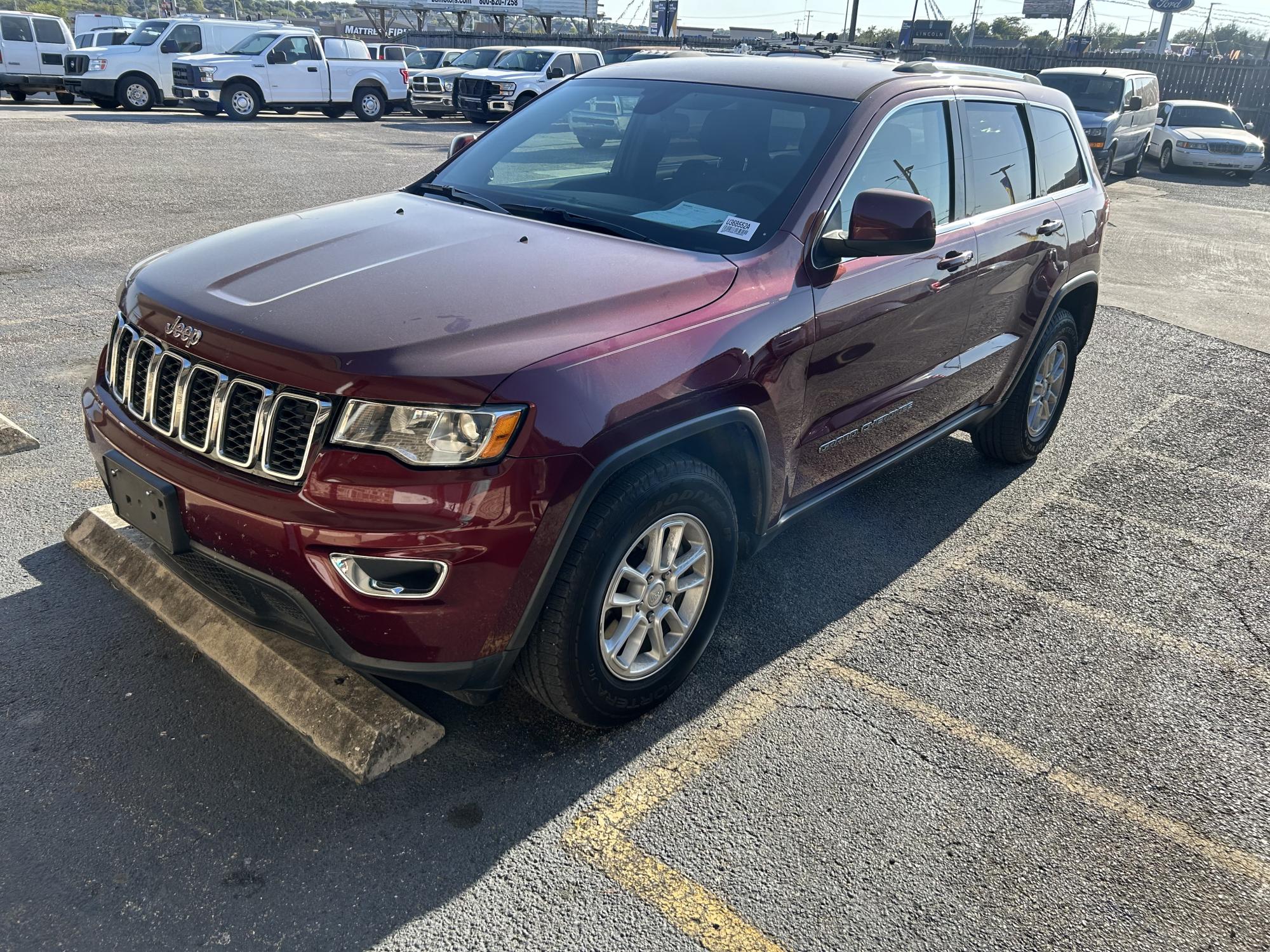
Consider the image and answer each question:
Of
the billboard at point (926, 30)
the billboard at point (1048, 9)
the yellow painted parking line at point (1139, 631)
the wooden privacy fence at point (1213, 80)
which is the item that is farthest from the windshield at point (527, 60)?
the billboard at point (1048, 9)

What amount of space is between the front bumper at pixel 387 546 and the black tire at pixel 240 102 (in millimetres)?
20763

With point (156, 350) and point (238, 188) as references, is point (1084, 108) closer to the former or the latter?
point (238, 188)

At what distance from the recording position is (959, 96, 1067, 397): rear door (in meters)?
4.26

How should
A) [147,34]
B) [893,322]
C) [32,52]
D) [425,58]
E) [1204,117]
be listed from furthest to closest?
[425,58] < [1204,117] < [32,52] < [147,34] < [893,322]

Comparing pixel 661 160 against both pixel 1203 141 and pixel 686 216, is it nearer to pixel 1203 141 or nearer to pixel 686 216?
pixel 686 216

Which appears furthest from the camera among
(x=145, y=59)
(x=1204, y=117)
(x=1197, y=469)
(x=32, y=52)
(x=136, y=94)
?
(x=1204, y=117)

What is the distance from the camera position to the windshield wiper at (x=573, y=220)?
3.35m

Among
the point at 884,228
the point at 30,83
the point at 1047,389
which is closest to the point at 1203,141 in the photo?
the point at 1047,389

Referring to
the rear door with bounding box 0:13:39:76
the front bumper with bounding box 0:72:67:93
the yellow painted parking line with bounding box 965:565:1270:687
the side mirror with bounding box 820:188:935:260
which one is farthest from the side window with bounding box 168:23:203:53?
the yellow painted parking line with bounding box 965:565:1270:687

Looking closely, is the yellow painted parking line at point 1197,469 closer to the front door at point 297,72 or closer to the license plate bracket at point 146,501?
the license plate bracket at point 146,501

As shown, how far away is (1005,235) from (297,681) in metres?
3.40

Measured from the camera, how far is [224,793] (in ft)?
8.91

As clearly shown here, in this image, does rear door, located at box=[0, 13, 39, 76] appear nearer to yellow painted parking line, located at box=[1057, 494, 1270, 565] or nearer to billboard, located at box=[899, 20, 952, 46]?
yellow painted parking line, located at box=[1057, 494, 1270, 565]

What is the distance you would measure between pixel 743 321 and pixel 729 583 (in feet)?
2.83
